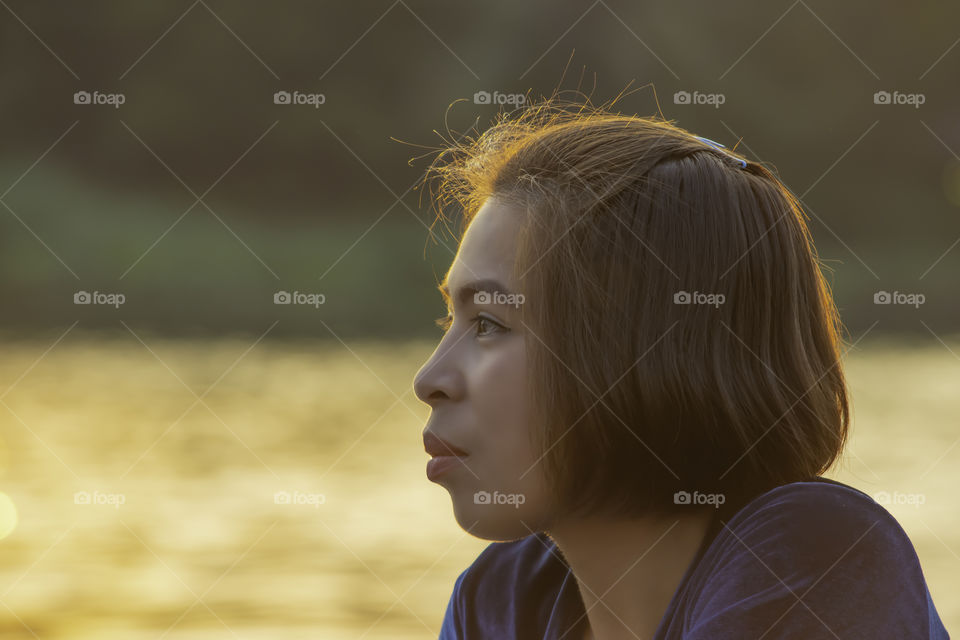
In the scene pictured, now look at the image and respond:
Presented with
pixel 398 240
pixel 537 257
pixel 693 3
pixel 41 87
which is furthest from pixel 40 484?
pixel 693 3

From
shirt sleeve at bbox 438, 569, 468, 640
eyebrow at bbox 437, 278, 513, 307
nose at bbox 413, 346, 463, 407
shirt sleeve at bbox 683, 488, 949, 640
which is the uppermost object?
eyebrow at bbox 437, 278, 513, 307

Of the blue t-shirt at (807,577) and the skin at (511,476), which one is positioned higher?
the skin at (511,476)

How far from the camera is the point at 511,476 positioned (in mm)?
1240

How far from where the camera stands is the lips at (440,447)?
125 centimetres

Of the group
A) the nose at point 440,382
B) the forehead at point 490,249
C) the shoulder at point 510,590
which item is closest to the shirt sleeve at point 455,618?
the shoulder at point 510,590

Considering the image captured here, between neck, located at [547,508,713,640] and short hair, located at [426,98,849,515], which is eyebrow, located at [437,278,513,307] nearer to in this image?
short hair, located at [426,98,849,515]

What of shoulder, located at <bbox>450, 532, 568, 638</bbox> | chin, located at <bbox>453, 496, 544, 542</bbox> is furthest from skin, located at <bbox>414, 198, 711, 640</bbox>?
shoulder, located at <bbox>450, 532, 568, 638</bbox>

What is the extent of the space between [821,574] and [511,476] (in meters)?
0.35

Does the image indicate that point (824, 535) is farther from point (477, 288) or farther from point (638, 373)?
point (477, 288)

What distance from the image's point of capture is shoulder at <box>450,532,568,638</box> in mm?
1426

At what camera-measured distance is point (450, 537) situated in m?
4.33

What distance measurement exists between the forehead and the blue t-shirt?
38 centimetres

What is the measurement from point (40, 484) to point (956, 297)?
1424 centimetres

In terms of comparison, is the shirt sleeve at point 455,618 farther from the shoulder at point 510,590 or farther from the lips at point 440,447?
the lips at point 440,447
